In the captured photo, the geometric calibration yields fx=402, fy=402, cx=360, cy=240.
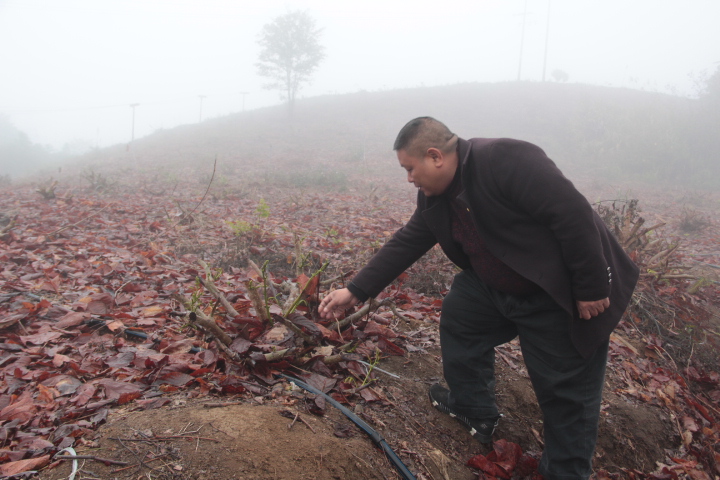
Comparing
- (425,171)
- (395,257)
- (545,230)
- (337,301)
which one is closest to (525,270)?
(545,230)

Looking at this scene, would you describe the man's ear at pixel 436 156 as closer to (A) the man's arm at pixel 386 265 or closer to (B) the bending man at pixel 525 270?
(B) the bending man at pixel 525 270

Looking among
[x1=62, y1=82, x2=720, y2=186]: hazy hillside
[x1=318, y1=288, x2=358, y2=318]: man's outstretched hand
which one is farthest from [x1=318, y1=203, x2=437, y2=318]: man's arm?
[x1=62, y1=82, x2=720, y2=186]: hazy hillside

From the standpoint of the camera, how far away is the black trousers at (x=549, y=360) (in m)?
1.81

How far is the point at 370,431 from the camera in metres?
1.86

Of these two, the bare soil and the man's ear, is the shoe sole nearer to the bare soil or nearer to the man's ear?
the bare soil

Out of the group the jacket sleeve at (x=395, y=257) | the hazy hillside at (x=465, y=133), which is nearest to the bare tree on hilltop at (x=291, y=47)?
the hazy hillside at (x=465, y=133)

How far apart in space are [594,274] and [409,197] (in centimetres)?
1093

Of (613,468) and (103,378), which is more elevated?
(103,378)

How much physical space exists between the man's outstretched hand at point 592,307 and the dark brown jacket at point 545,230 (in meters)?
0.03

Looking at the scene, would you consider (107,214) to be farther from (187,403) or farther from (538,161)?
(538,161)

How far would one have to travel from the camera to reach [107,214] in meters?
6.59

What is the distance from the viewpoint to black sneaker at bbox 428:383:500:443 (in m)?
2.22

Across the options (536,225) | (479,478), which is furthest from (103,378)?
(536,225)

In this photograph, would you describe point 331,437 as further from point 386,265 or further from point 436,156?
point 436,156
